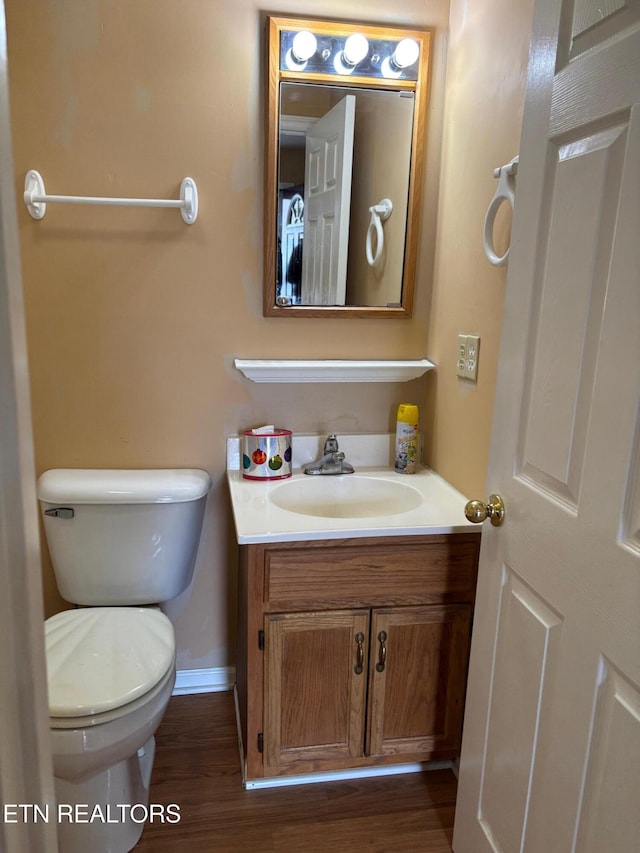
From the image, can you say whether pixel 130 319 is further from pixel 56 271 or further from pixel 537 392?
pixel 537 392

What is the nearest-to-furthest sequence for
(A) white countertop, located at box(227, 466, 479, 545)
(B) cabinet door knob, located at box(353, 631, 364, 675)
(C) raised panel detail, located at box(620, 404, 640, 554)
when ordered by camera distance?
(C) raised panel detail, located at box(620, 404, 640, 554), (A) white countertop, located at box(227, 466, 479, 545), (B) cabinet door knob, located at box(353, 631, 364, 675)

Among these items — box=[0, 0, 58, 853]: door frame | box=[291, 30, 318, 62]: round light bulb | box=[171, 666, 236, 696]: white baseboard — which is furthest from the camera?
box=[171, 666, 236, 696]: white baseboard

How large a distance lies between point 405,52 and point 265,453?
1233 mm

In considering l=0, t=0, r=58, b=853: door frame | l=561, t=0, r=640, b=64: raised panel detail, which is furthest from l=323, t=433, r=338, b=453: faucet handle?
l=0, t=0, r=58, b=853: door frame

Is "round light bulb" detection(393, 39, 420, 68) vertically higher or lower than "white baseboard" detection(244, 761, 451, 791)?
higher

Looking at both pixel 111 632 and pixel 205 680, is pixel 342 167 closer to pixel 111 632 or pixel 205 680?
pixel 111 632

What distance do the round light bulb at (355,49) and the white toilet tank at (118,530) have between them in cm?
129

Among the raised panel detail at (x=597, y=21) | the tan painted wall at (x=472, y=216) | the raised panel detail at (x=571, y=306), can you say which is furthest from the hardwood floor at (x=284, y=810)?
the raised panel detail at (x=597, y=21)

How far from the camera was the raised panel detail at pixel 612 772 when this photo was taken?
0.87m

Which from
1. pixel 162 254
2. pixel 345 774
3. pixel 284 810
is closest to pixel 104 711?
pixel 284 810

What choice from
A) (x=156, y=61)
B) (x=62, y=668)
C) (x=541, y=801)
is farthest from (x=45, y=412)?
(x=541, y=801)

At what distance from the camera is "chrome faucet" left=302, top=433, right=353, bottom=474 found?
196 centimetres

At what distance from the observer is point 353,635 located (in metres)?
1.62

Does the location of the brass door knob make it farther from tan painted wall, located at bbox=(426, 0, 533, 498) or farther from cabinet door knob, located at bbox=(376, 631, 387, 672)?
Answer: cabinet door knob, located at bbox=(376, 631, 387, 672)
